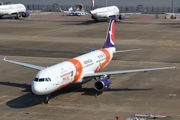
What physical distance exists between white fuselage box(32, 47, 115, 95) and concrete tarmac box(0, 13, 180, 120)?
6.08 feet

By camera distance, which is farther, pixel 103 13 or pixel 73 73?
Answer: pixel 103 13

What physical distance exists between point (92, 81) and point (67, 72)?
8728mm

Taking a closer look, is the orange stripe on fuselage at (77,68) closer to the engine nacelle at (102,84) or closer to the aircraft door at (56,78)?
the engine nacelle at (102,84)

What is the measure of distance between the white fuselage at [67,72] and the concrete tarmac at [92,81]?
1.85 m

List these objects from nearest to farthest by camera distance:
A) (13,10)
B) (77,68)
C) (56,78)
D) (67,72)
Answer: (56,78) < (67,72) < (77,68) < (13,10)

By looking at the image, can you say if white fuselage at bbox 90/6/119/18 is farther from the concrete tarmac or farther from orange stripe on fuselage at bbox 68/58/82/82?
orange stripe on fuselage at bbox 68/58/82/82

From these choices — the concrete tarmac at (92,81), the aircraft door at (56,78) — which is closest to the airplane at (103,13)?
the concrete tarmac at (92,81)

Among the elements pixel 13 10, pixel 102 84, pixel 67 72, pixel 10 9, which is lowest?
pixel 102 84

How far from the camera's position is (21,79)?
59.8 meters

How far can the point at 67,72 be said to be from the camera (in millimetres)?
49688

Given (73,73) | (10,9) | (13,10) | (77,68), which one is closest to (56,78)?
(73,73)

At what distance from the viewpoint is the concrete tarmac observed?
45.8 m

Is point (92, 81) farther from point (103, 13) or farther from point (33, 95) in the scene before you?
point (103, 13)

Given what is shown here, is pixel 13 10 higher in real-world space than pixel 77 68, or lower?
higher
